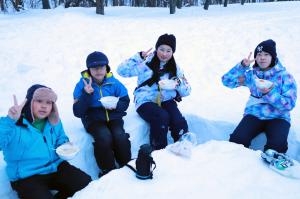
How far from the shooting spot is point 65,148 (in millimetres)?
2824

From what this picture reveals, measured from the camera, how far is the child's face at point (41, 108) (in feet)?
9.50

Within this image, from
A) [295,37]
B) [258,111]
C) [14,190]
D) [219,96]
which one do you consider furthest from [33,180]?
[295,37]

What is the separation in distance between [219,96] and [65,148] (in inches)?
131

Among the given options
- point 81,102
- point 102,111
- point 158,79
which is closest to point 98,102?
point 102,111

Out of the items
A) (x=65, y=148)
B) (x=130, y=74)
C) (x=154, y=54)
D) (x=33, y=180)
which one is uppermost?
(x=154, y=54)

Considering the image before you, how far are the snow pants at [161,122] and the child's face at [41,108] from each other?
147 cm

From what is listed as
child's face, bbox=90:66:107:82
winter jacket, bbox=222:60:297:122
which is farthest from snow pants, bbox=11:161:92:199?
winter jacket, bbox=222:60:297:122

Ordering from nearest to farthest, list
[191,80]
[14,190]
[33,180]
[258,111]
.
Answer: [33,180] < [14,190] < [258,111] < [191,80]

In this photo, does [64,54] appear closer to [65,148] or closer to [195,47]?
[195,47]

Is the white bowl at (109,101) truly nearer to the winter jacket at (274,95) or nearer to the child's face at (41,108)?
the child's face at (41,108)

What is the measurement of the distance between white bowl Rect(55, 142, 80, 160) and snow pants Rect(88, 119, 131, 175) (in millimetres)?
657

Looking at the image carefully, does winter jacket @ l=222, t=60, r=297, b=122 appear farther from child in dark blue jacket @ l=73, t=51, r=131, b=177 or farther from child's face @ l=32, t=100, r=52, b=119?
child's face @ l=32, t=100, r=52, b=119

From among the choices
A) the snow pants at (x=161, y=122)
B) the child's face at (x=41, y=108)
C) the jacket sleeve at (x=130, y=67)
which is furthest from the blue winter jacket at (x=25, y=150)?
the jacket sleeve at (x=130, y=67)

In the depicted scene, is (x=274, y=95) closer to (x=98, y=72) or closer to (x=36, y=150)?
(x=98, y=72)
